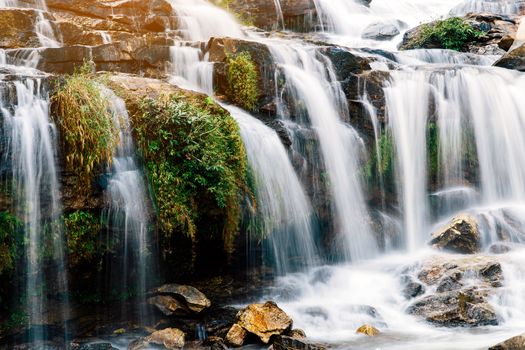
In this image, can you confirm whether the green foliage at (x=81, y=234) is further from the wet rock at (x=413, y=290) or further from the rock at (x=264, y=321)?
the wet rock at (x=413, y=290)

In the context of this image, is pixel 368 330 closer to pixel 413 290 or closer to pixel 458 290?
pixel 413 290

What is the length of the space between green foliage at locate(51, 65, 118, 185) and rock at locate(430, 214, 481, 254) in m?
6.63

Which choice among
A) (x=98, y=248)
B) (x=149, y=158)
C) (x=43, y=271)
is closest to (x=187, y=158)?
(x=149, y=158)

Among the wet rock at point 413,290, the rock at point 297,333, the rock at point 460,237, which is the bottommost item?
the rock at point 297,333

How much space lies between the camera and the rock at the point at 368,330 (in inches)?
292

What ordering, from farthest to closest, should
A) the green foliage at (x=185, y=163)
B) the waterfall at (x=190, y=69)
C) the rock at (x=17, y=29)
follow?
the rock at (x=17, y=29) → the waterfall at (x=190, y=69) → the green foliage at (x=185, y=163)

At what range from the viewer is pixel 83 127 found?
290 inches

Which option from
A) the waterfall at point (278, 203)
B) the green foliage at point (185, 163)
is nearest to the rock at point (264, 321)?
the green foliage at point (185, 163)

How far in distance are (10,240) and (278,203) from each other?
4509mm

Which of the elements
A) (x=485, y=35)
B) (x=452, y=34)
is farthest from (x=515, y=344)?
(x=485, y=35)

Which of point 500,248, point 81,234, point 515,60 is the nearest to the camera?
point 81,234

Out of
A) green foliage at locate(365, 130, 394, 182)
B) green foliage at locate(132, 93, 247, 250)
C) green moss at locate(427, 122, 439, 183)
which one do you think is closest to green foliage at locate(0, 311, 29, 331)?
green foliage at locate(132, 93, 247, 250)

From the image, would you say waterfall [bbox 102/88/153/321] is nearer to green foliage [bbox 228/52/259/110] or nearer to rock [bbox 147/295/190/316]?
rock [bbox 147/295/190/316]

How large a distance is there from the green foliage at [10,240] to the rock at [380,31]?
17922 mm
